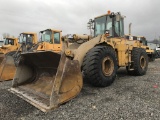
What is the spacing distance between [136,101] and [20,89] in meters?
2.94

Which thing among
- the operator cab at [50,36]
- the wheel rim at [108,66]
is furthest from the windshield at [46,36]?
the wheel rim at [108,66]

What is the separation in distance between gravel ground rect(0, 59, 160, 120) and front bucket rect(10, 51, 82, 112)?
0.17 m

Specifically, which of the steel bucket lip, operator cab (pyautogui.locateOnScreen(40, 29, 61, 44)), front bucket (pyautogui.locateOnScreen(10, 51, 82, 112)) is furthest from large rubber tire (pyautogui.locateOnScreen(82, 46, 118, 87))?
operator cab (pyautogui.locateOnScreen(40, 29, 61, 44))

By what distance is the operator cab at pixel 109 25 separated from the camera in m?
6.93

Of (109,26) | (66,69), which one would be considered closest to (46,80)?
(66,69)

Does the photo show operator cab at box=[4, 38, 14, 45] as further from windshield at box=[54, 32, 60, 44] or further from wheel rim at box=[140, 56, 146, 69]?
wheel rim at box=[140, 56, 146, 69]

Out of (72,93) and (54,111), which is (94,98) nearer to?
(72,93)

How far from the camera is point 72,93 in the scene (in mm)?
4121

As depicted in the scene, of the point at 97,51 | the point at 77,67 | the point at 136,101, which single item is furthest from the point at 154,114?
the point at 97,51

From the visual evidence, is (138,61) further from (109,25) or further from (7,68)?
(7,68)

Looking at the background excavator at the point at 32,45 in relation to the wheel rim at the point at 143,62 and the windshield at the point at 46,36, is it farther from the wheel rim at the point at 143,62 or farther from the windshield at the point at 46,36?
the wheel rim at the point at 143,62

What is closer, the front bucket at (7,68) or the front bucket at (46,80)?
the front bucket at (46,80)

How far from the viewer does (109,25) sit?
7008 mm

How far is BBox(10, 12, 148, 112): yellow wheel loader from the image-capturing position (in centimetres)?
400
